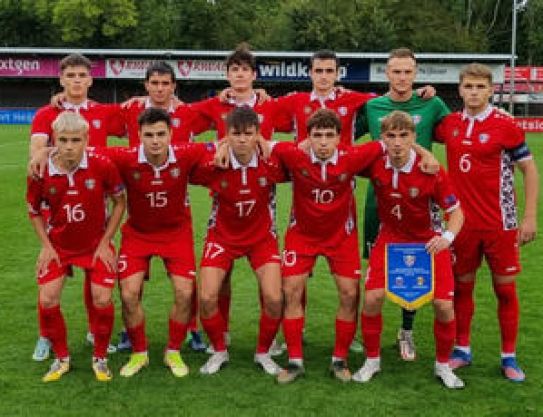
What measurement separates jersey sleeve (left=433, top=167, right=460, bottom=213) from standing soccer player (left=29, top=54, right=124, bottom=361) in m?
2.43

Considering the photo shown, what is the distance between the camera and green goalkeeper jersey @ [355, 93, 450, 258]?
5.09 meters

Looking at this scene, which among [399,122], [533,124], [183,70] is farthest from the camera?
[183,70]

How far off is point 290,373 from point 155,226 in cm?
133

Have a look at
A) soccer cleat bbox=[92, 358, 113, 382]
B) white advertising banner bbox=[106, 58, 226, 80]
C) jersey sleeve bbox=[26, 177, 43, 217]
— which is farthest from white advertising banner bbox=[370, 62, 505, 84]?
soccer cleat bbox=[92, 358, 113, 382]

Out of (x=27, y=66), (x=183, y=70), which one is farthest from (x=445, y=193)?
(x=27, y=66)

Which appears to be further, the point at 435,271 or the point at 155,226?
the point at 155,226

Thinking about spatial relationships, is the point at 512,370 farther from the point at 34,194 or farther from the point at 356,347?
the point at 34,194

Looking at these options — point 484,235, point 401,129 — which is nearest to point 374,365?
point 484,235

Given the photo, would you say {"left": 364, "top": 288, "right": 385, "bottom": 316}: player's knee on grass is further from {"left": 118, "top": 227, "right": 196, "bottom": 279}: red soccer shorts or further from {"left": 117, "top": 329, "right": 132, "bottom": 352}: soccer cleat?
{"left": 117, "top": 329, "right": 132, "bottom": 352}: soccer cleat

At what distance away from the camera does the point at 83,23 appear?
53656mm

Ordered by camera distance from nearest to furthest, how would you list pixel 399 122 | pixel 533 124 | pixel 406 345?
pixel 399 122 → pixel 406 345 → pixel 533 124

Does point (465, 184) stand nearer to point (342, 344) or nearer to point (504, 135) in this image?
point (504, 135)

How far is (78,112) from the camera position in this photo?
17.5 feet

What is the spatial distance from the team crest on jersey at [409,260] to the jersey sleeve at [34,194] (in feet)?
7.74
